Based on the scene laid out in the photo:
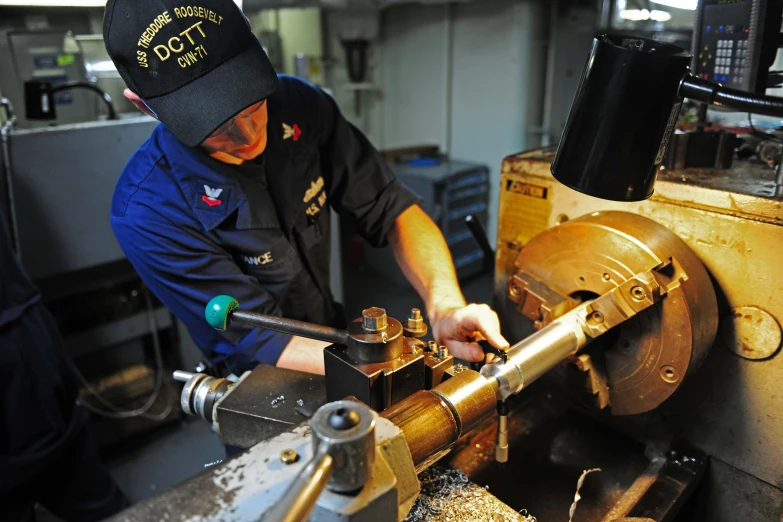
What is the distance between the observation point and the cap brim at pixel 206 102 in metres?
0.85

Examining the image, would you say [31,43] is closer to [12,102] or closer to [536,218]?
[12,102]

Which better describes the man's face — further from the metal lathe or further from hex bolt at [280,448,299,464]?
hex bolt at [280,448,299,464]

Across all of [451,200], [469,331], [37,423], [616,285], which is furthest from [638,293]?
[451,200]

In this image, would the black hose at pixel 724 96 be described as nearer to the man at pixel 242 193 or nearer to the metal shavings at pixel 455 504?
the man at pixel 242 193

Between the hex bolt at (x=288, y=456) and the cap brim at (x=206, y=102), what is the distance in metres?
0.55

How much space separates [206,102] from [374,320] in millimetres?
480

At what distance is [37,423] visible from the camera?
1.43m

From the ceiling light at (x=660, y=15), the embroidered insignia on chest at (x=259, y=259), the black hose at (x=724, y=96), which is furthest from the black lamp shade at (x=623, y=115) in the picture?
the ceiling light at (x=660, y=15)

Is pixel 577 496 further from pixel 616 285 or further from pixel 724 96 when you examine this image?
pixel 724 96

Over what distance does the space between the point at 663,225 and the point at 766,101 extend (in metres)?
0.25

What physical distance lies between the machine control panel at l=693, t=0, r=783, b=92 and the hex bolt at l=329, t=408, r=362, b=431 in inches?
34.1

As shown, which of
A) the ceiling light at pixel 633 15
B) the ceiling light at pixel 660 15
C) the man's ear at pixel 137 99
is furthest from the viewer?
the ceiling light at pixel 633 15

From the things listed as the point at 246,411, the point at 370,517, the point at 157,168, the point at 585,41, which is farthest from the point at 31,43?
the point at 585,41

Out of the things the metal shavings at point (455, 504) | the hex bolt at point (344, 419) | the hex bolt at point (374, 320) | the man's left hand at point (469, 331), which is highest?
the hex bolt at point (374, 320)
